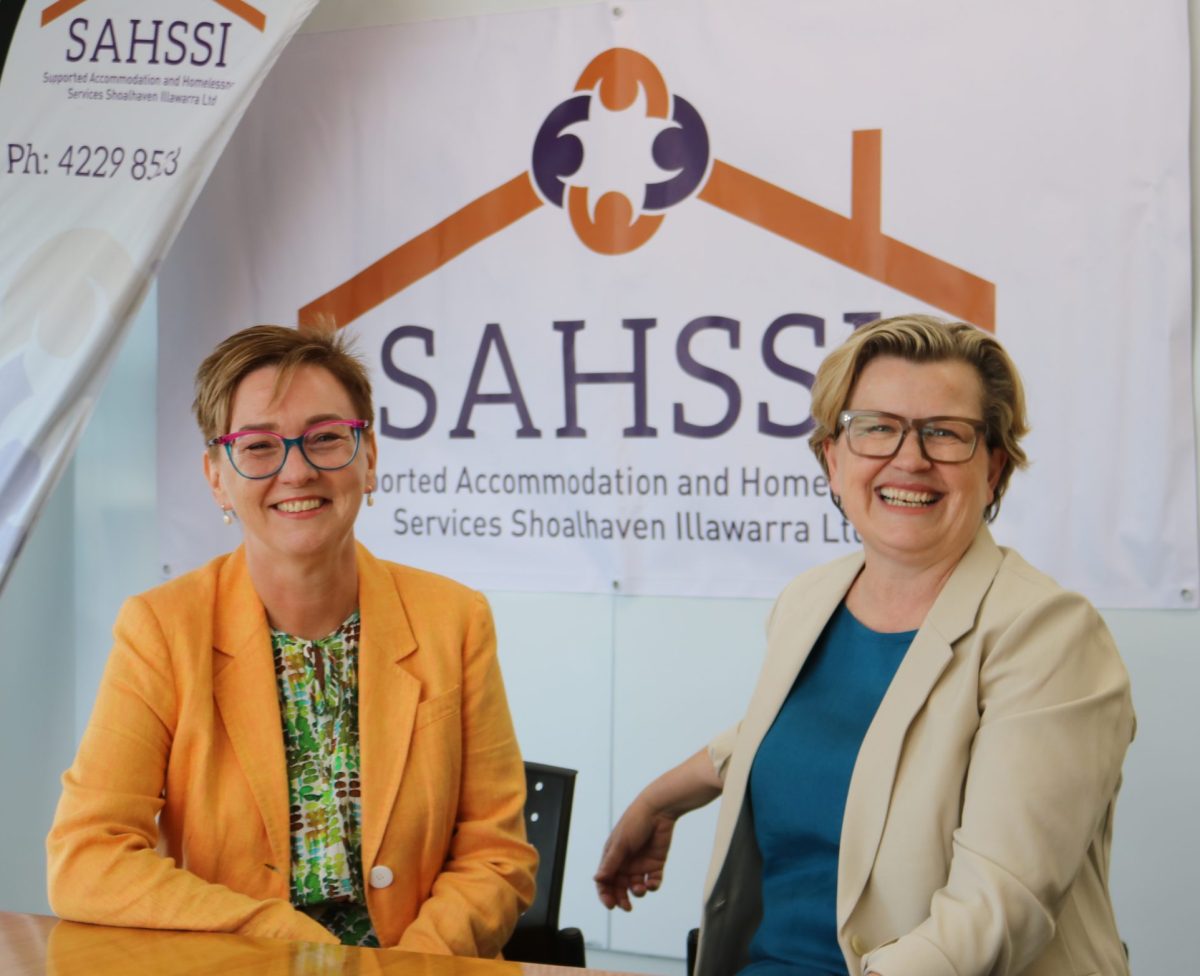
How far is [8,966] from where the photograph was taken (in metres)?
1.44

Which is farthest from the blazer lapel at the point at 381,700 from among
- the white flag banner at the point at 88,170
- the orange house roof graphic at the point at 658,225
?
the orange house roof graphic at the point at 658,225

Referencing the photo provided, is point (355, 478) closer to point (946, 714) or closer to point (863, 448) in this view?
point (863, 448)

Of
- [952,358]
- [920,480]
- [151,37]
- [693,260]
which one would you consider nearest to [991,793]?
[920,480]

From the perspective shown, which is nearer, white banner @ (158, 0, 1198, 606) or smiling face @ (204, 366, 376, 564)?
smiling face @ (204, 366, 376, 564)

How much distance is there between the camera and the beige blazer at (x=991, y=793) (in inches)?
60.5

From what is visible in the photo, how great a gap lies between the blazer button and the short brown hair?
648mm

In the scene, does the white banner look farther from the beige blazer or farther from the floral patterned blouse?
the floral patterned blouse

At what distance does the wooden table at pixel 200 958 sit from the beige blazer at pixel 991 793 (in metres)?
0.40

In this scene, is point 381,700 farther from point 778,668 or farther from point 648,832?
point 778,668

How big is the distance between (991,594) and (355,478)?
0.90 meters

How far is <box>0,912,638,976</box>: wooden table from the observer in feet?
4.71

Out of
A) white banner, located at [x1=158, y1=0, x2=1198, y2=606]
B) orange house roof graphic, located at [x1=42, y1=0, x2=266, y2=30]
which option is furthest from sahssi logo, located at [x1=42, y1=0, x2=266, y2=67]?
white banner, located at [x1=158, y1=0, x2=1198, y2=606]

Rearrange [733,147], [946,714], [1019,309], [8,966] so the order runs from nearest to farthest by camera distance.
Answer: [8,966], [946,714], [1019,309], [733,147]

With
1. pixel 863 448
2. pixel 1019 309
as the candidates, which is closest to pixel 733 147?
pixel 1019 309
